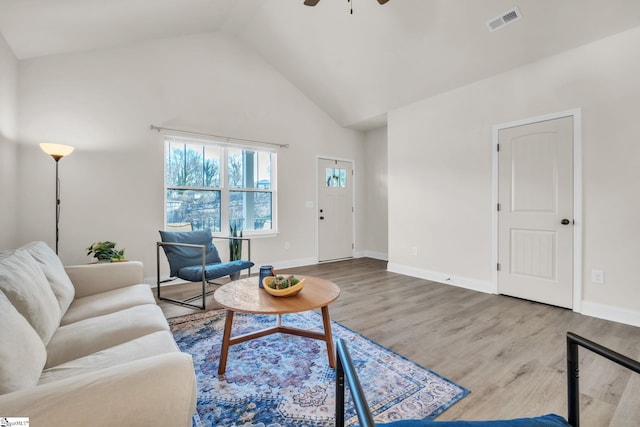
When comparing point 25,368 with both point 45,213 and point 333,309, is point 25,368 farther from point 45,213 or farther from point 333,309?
point 45,213

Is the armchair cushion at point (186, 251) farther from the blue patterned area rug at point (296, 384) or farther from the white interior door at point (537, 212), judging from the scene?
the white interior door at point (537, 212)

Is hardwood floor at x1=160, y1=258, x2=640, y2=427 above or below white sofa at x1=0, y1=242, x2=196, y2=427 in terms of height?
below

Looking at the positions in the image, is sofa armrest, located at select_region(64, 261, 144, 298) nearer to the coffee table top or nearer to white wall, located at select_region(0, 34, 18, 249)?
the coffee table top

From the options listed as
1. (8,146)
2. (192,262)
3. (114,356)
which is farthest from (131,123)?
(114,356)

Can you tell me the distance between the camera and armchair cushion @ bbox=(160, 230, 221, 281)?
119 inches

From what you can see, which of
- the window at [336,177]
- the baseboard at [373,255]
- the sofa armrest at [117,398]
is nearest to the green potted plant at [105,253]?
the sofa armrest at [117,398]

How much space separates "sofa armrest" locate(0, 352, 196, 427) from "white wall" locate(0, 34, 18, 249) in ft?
9.36

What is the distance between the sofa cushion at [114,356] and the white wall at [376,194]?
461cm

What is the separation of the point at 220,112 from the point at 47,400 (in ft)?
13.4

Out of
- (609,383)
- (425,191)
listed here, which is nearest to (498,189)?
(425,191)

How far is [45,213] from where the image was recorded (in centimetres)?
309

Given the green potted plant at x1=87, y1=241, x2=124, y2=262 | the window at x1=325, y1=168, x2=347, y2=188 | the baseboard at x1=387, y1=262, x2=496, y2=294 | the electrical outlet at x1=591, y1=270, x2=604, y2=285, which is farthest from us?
the window at x1=325, y1=168, x2=347, y2=188

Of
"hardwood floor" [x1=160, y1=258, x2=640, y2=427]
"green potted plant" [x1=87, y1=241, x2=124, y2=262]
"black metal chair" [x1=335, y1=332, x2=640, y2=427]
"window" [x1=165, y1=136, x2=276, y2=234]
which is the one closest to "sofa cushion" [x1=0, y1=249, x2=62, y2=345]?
"black metal chair" [x1=335, y1=332, x2=640, y2=427]

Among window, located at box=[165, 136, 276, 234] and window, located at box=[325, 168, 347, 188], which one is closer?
window, located at box=[165, 136, 276, 234]
